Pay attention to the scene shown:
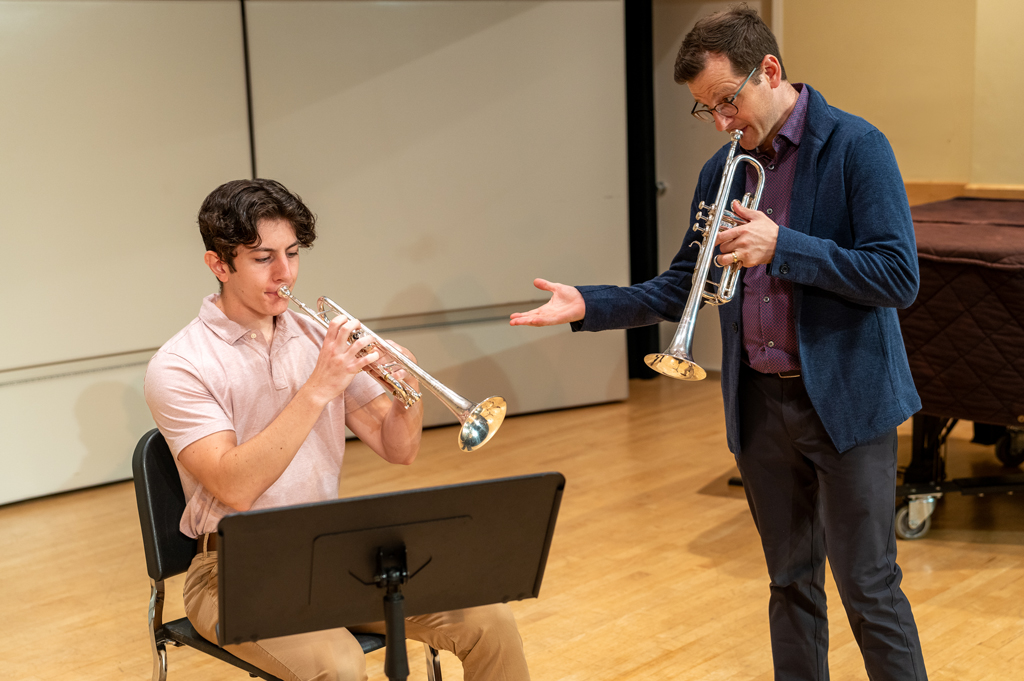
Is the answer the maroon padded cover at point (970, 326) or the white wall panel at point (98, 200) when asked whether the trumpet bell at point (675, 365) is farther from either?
the white wall panel at point (98, 200)

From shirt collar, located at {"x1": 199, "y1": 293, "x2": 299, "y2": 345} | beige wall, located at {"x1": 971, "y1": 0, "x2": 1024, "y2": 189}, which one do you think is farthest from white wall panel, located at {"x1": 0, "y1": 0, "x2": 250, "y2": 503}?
beige wall, located at {"x1": 971, "y1": 0, "x2": 1024, "y2": 189}

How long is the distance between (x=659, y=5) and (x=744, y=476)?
4429mm

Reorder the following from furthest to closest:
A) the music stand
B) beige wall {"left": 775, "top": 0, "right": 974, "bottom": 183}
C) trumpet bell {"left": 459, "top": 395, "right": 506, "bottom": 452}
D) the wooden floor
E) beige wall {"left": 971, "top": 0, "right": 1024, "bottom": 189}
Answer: beige wall {"left": 775, "top": 0, "right": 974, "bottom": 183} < beige wall {"left": 971, "top": 0, "right": 1024, "bottom": 189} < the wooden floor < trumpet bell {"left": 459, "top": 395, "right": 506, "bottom": 452} < the music stand

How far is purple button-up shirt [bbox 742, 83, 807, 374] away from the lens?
1.94 m

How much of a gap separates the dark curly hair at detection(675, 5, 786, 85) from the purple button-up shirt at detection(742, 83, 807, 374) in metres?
0.13

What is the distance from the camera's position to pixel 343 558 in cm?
148

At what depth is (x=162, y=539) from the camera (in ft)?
6.44

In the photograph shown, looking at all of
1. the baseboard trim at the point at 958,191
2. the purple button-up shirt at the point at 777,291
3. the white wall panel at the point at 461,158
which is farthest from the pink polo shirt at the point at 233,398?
the baseboard trim at the point at 958,191

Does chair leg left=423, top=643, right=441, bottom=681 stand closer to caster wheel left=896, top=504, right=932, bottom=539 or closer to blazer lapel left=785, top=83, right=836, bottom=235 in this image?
blazer lapel left=785, top=83, right=836, bottom=235

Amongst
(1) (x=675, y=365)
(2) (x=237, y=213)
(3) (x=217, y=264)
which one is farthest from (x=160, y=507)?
(1) (x=675, y=365)

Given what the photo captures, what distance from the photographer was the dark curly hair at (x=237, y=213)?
1.93m

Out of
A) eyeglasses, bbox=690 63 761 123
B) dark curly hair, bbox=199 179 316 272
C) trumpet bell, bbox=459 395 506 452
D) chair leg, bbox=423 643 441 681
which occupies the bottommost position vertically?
chair leg, bbox=423 643 441 681

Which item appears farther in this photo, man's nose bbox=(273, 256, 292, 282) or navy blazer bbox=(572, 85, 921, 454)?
man's nose bbox=(273, 256, 292, 282)

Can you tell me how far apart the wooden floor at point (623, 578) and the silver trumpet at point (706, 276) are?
1049mm
